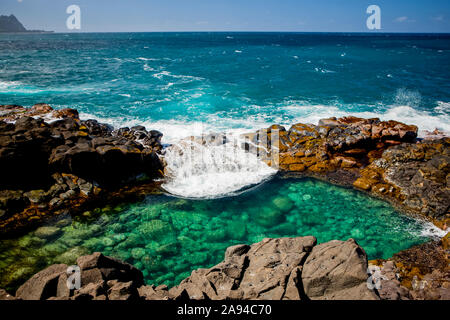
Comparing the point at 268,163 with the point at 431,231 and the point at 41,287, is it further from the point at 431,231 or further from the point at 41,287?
the point at 41,287

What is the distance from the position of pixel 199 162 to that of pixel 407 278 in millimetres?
12613

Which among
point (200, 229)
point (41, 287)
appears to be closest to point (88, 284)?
point (41, 287)

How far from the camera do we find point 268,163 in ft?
58.5

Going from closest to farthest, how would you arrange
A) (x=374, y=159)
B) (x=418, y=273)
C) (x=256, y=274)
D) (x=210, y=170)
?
1. (x=256, y=274)
2. (x=418, y=273)
3. (x=210, y=170)
4. (x=374, y=159)

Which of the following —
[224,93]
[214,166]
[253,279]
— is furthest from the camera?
[224,93]

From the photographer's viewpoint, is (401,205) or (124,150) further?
(124,150)

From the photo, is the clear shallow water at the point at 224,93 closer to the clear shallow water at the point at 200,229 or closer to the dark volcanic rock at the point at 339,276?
the clear shallow water at the point at 200,229

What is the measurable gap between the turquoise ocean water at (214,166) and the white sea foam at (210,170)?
0.33ft

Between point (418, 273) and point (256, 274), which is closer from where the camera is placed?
point (256, 274)

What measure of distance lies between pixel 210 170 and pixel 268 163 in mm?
4199
